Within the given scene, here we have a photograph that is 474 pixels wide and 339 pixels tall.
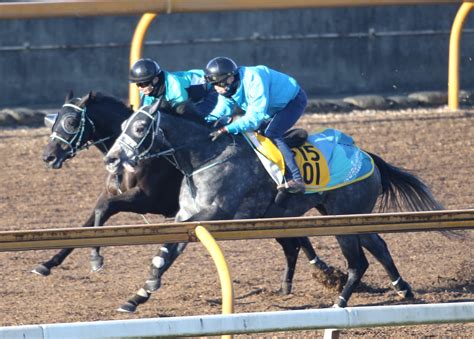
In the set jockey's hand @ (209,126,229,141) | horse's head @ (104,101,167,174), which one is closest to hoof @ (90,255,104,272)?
horse's head @ (104,101,167,174)

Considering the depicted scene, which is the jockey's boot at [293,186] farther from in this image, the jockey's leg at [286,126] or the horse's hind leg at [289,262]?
the horse's hind leg at [289,262]

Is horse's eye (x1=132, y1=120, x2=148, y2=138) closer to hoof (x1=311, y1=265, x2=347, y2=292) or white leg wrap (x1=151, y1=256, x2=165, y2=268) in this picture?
white leg wrap (x1=151, y1=256, x2=165, y2=268)

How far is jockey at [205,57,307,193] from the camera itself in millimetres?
7094

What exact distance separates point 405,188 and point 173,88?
1736 millimetres

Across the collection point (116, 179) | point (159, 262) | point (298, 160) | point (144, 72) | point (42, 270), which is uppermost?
point (144, 72)

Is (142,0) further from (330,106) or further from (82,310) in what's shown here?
(82,310)

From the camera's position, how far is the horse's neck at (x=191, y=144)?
714 cm

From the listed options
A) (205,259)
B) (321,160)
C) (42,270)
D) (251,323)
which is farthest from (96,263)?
(251,323)

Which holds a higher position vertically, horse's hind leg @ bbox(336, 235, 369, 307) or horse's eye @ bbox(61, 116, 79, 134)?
horse's eye @ bbox(61, 116, 79, 134)

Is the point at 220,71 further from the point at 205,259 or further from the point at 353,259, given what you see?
the point at 205,259

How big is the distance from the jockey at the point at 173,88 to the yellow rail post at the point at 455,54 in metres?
4.59

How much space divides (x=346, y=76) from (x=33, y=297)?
6.56 m

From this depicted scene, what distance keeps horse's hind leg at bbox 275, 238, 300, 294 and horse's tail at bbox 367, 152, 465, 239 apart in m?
0.69

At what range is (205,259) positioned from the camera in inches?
328
